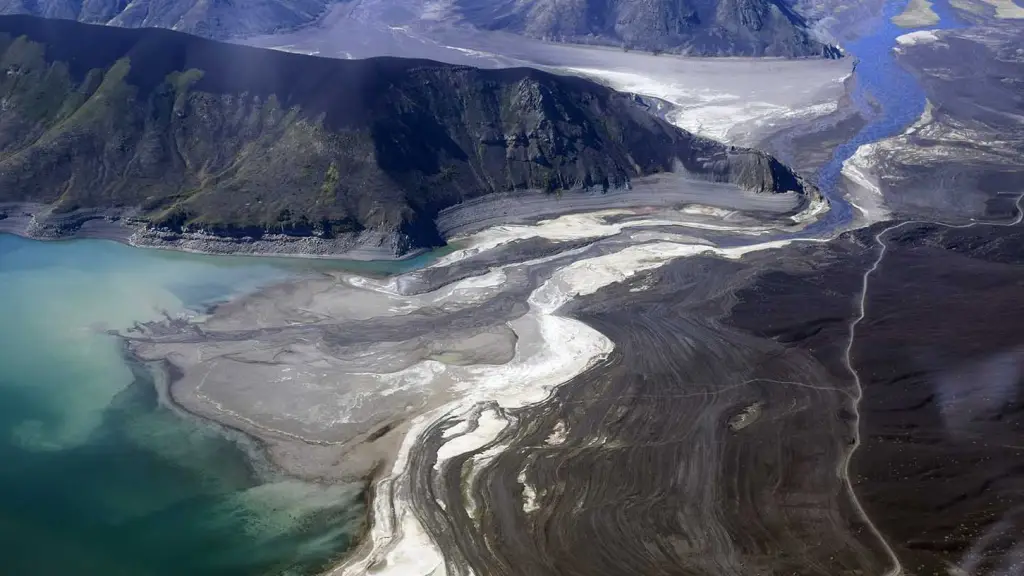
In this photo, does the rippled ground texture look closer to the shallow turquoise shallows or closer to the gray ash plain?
the shallow turquoise shallows

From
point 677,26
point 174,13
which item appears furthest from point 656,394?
point 174,13

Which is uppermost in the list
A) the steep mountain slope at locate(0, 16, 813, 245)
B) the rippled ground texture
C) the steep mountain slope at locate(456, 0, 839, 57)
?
the steep mountain slope at locate(456, 0, 839, 57)

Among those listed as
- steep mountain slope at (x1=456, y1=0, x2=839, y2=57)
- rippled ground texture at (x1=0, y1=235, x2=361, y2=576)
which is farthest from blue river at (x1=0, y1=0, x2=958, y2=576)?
steep mountain slope at (x1=456, y1=0, x2=839, y2=57)

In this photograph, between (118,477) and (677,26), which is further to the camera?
(677,26)

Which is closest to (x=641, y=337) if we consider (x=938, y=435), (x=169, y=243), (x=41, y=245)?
(x=938, y=435)

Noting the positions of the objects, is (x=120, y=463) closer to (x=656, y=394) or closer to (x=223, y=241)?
(x=223, y=241)

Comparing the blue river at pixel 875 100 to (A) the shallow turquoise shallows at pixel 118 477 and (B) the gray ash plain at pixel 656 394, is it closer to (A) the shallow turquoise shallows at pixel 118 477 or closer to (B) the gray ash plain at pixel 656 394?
(B) the gray ash plain at pixel 656 394

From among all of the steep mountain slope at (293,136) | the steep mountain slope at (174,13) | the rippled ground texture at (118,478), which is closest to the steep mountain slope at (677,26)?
the steep mountain slope at (174,13)
